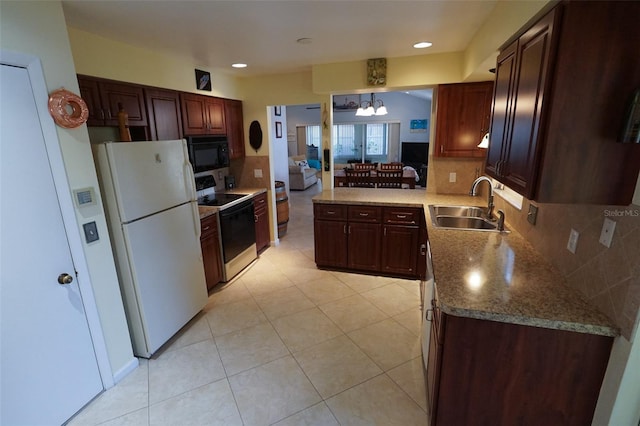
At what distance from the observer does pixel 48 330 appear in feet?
5.67

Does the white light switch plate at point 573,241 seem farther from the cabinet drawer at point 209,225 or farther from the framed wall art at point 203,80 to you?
the framed wall art at point 203,80

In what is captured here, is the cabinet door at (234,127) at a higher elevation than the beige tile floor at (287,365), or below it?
higher

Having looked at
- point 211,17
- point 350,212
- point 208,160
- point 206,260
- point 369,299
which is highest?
point 211,17

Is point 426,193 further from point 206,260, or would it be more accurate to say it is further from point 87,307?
point 87,307

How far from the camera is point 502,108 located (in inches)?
72.4

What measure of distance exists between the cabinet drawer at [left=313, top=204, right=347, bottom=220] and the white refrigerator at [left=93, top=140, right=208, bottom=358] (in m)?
1.33

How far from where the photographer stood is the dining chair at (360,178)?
19.2ft

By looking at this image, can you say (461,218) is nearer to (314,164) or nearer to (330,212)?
(330,212)

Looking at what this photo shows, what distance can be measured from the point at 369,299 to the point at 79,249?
2380 mm

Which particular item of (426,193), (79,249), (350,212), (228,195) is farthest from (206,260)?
(426,193)

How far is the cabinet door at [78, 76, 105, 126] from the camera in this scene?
229 cm

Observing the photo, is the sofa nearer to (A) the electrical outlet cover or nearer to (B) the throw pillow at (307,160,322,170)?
(B) the throw pillow at (307,160,322,170)

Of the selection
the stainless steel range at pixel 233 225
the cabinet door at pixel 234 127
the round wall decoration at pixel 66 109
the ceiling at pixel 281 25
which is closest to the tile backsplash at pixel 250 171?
the cabinet door at pixel 234 127

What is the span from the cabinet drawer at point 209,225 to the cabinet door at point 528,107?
256 cm
